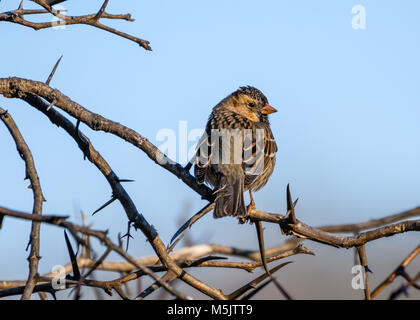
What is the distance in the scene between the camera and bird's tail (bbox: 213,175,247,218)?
420 cm

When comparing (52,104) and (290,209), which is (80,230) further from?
(52,104)

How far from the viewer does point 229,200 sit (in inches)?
171

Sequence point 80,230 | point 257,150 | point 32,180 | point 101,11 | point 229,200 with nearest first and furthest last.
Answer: point 80,230 < point 32,180 < point 101,11 < point 229,200 < point 257,150

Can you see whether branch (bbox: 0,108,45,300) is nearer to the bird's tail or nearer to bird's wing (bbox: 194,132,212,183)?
the bird's tail

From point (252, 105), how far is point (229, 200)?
7.10ft

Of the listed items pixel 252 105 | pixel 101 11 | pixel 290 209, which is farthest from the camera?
pixel 252 105

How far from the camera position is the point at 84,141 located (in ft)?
10.9

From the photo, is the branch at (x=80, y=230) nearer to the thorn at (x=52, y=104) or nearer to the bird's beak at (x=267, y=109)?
the thorn at (x=52, y=104)

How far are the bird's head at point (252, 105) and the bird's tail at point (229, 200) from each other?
5.37 ft

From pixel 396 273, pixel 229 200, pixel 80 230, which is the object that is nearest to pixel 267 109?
pixel 229 200
